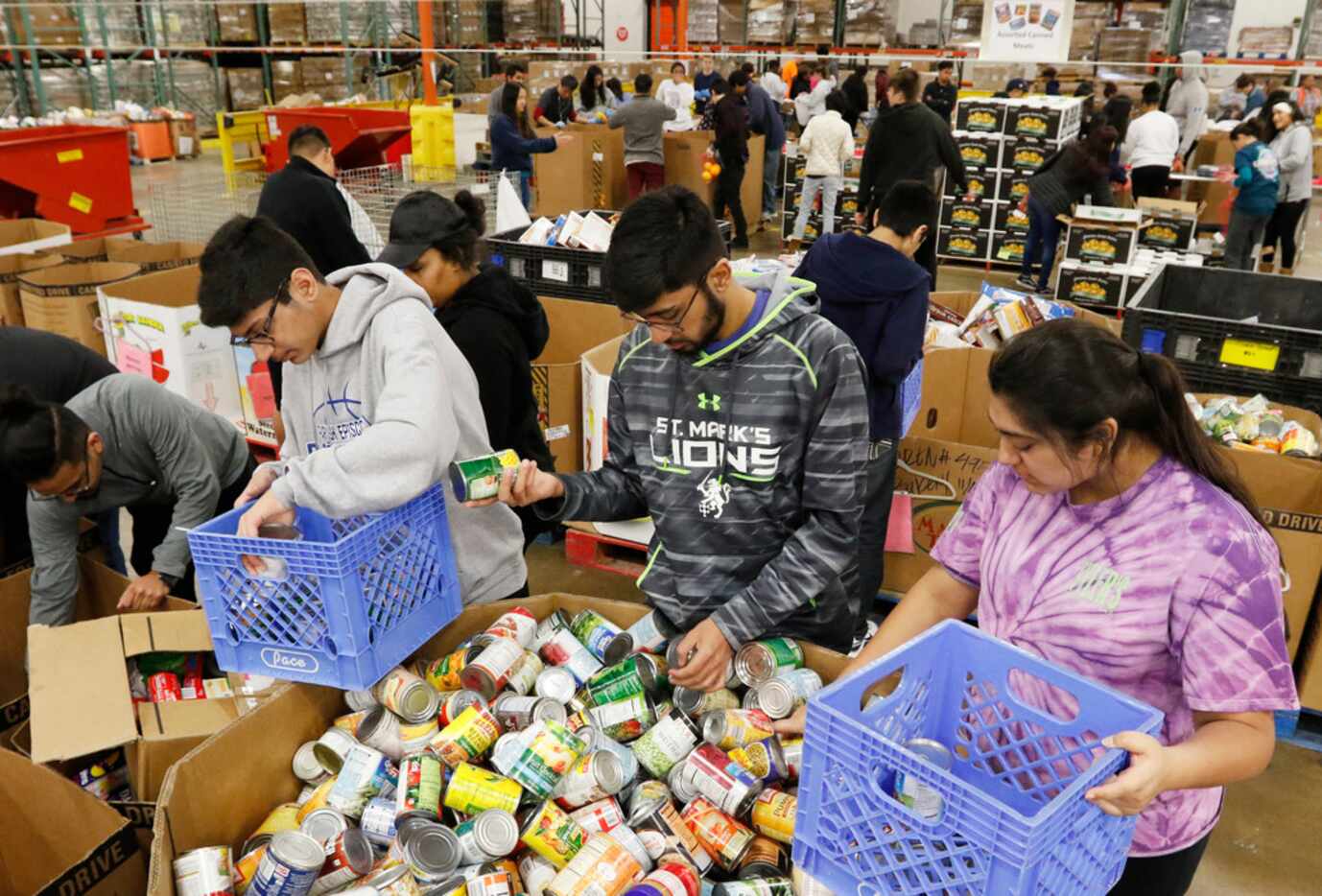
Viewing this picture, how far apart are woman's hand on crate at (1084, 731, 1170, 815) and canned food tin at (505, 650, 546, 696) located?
109 centimetres

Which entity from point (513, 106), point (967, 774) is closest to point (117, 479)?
point (967, 774)

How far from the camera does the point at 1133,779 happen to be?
43.9 inches

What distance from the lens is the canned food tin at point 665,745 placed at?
1742 millimetres

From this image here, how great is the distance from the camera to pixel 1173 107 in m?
10.9

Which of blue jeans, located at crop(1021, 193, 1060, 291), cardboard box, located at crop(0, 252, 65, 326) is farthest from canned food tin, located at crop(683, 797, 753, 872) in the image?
blue jeans, located at crop(1021, 193, 1060, 291)

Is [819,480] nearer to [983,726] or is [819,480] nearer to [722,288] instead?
[722,288]

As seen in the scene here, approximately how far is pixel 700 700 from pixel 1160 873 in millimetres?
789

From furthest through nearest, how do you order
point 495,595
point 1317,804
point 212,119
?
point 212,119 → point 1317,804 → point 495,595

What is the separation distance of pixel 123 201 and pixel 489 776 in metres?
7.73

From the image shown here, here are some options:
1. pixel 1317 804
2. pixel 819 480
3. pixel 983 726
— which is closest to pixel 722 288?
pixel 819 480

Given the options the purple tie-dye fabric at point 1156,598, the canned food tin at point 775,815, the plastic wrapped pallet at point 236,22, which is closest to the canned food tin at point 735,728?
the canned food tin at point 775,815

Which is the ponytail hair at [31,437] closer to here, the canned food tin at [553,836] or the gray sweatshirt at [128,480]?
the gray sweatshirt at [128,480]

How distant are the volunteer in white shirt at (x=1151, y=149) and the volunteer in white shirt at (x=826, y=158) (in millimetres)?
2544

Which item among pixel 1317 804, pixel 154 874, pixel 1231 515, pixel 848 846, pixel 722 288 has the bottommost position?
pixel 1317 804
